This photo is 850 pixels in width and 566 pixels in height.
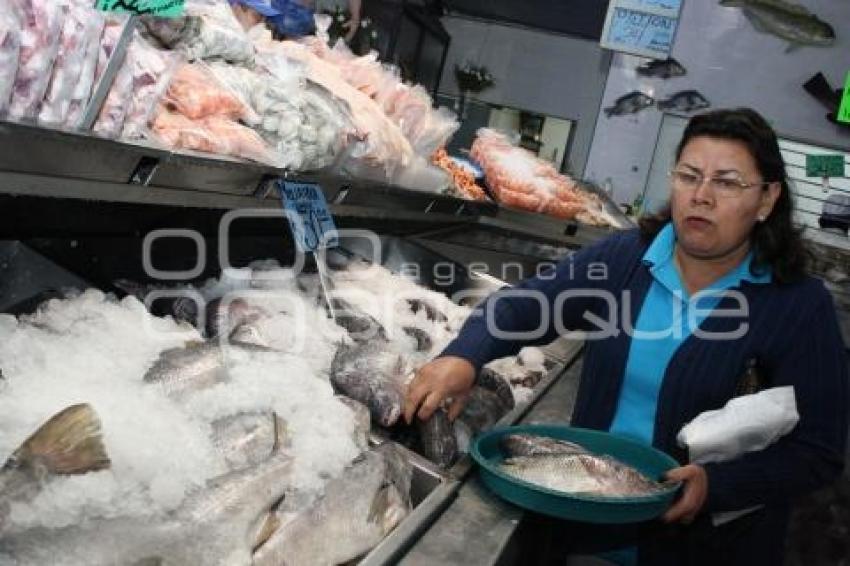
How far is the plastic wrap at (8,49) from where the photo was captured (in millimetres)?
1684

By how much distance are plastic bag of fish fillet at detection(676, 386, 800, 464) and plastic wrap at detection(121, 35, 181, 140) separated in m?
1.94

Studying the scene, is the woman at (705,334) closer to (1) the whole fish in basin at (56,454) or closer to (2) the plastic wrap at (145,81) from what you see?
(1) the whole fish in basin at (56,454)

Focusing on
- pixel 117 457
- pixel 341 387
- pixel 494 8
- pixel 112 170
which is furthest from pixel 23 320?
pixel 494 8

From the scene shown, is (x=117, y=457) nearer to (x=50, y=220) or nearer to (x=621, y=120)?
(x=50, y=220)

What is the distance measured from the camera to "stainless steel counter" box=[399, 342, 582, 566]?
1.63m

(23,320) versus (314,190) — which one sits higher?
(314,190)

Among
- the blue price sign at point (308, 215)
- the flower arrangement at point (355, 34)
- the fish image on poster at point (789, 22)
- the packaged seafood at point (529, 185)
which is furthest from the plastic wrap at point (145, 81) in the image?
the fish image on poster at point (789, 22)

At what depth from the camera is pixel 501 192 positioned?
243 inches

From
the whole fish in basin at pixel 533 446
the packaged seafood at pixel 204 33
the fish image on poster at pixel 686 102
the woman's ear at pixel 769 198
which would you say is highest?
the fish image on poster at pixel 686 102

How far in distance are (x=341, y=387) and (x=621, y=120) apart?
31.4 ft

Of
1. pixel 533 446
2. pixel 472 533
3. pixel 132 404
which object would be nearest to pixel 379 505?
pixel 472 533

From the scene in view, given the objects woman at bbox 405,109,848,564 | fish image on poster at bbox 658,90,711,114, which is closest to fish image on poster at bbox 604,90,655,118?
fish image on poster at bbox 658,90,711,114

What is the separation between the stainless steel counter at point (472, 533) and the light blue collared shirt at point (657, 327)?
2.66ft

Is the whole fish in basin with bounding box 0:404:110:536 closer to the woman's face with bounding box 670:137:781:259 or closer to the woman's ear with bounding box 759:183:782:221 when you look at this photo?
the woman's face with bounding box 670:137:781:259
